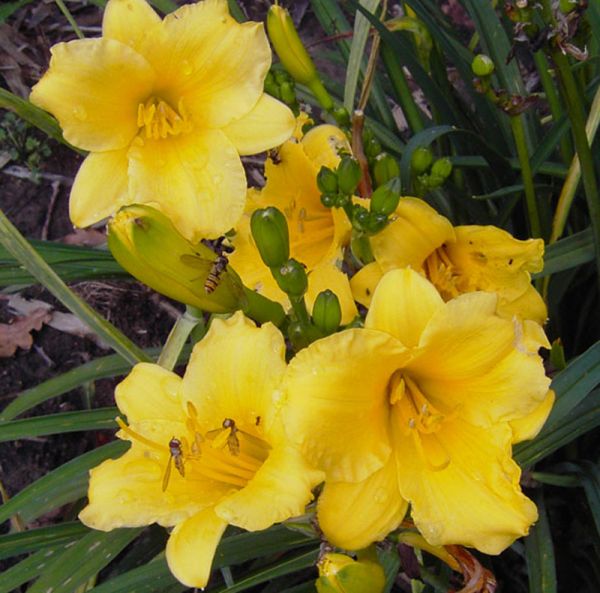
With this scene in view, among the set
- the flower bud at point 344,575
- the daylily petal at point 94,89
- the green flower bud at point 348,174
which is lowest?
the flower bud at point 344,575

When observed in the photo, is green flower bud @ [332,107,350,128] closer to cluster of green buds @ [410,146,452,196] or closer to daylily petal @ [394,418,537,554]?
cluster of green buds @ [410,146,452,196]

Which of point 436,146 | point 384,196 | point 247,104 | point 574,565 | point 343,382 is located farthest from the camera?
point 436,146

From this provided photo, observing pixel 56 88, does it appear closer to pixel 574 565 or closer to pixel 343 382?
pixel 343 382

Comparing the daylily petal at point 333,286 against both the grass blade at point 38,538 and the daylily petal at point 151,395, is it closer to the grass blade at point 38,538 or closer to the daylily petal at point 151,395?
the daylily petal at point 151,395

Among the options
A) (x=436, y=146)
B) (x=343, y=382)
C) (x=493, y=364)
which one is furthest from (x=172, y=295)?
(x=436, y=146)

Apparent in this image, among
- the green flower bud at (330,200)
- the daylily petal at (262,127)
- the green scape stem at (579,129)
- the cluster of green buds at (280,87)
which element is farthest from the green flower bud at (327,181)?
the green scape stem at (579,129)

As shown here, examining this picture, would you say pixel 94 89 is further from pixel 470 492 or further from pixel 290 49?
pixel 470 492
